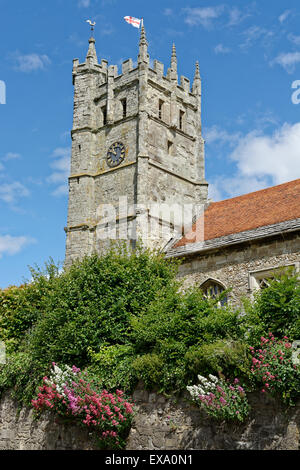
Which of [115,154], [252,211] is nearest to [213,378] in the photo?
[252,211]

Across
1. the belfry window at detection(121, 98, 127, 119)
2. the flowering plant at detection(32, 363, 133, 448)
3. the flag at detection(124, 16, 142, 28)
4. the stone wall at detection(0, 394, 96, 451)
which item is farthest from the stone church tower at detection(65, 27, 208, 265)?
the flowering plant at detection(32, 363, 133, 448)

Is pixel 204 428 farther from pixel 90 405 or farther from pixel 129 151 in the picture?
pixel 129 151

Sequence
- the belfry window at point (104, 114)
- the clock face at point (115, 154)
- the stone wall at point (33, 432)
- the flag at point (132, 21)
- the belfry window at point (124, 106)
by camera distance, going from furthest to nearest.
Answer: the belfry window at point (104, 114)
the belfry window at point (124, 106)
the flag at point (132, 21)
the clock face at point (115, 154)
the stone wall at point (33, 432)

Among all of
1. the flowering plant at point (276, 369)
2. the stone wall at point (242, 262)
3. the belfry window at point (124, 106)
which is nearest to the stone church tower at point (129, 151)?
the belfry window at point (124, 106)

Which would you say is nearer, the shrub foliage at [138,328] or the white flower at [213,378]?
the white flower at [213,378]

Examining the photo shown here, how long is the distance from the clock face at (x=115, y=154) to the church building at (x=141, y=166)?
0.20 feet

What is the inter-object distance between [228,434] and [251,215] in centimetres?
1247

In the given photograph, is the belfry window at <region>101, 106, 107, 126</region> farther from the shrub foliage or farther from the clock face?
the shrub foliage

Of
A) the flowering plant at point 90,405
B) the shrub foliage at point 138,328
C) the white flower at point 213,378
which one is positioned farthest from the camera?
the flowering plant at point 90,405

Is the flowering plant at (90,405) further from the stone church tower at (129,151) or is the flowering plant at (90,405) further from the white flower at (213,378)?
the stone church tower at (129,151)

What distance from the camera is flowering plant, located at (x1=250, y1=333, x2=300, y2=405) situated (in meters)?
8.87

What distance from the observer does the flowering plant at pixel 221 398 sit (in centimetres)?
939

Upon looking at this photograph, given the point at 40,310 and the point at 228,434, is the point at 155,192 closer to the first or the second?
the point at 40,310
